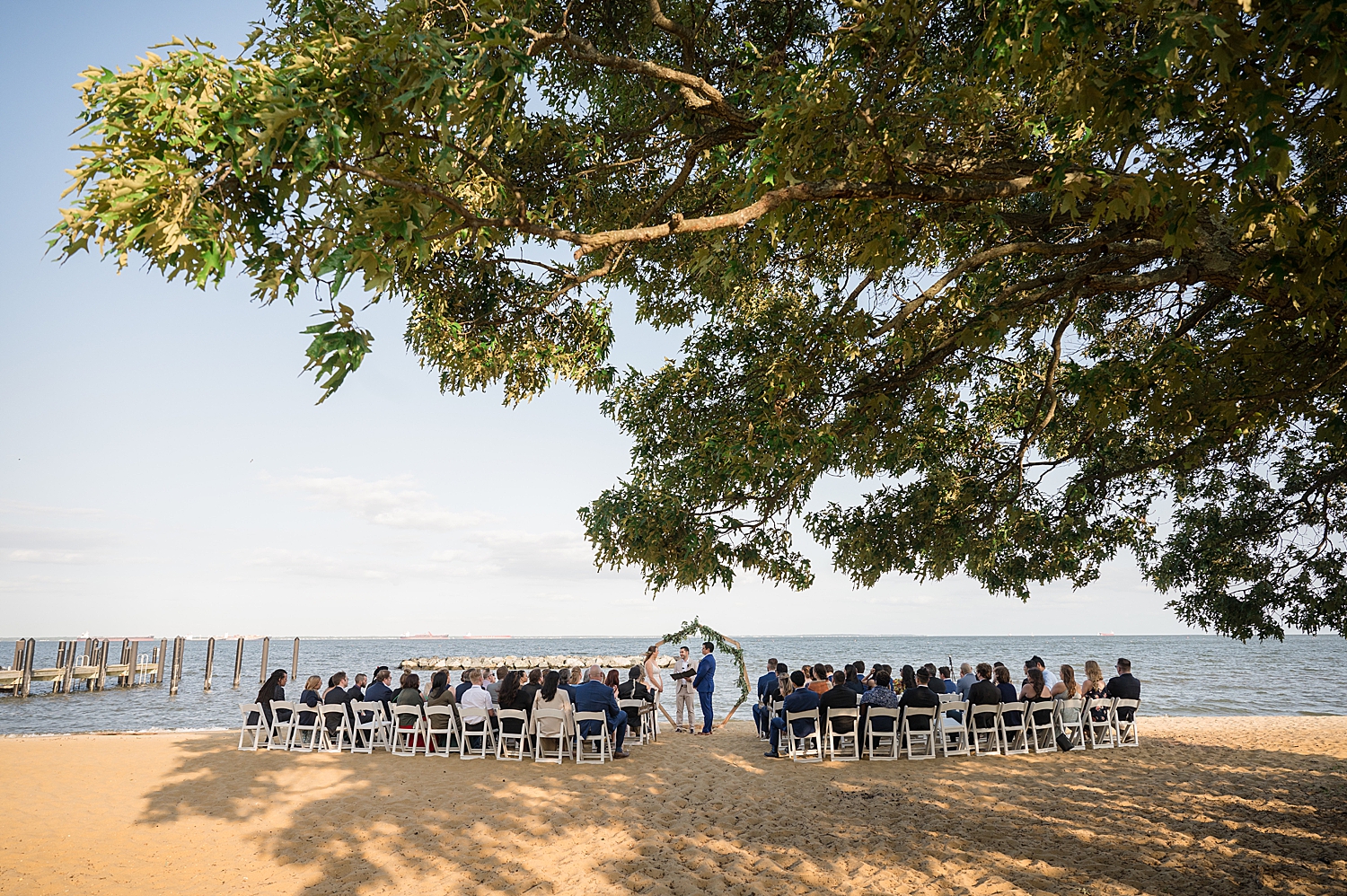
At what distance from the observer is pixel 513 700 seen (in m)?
12.4

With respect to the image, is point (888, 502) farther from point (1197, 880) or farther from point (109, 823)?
point (109, 823)

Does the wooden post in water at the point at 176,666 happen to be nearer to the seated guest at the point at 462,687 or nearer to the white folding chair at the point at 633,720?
the seated guest at the point at 462,687

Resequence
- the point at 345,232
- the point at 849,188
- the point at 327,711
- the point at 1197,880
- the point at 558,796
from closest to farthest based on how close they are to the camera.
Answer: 1. the point at 345,232
2. the point at 849,188
3. the point at 1197,880
4. the point at 558,796
5. the point at 327,711

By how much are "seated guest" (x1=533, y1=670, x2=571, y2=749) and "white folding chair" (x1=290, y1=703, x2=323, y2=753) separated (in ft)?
11.8

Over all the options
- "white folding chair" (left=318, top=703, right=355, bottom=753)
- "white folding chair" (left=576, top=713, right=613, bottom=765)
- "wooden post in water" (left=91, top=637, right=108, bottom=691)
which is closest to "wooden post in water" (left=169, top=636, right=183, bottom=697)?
"wooden post in water" (left=91, top=637, right=108, bottom=691)

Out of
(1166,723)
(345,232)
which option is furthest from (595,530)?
(1166,723)

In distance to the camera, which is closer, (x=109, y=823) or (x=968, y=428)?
(x=109, y=823)

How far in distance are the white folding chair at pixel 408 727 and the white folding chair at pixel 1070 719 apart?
990 centimetres

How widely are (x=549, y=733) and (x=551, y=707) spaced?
393mm

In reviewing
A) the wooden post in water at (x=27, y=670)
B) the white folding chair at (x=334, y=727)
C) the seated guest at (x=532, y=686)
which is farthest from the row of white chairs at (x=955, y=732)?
the wooden post in water at (x=27, y=670)

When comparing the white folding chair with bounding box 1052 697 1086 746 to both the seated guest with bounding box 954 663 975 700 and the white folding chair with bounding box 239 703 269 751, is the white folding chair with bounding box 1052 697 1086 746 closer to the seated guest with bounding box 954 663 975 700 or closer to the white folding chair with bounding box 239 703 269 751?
the seated guest with bounding box 954 663 975 700

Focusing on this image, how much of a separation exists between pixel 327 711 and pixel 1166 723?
18801mm

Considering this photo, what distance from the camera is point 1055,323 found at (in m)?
9.83

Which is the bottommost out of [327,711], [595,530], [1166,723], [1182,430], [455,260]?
[1166,723]
